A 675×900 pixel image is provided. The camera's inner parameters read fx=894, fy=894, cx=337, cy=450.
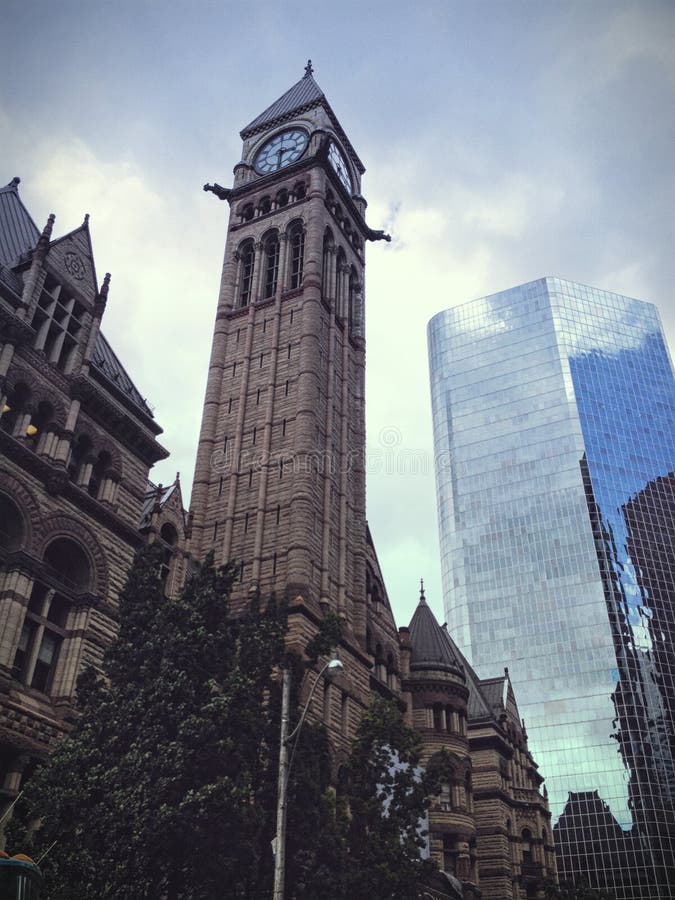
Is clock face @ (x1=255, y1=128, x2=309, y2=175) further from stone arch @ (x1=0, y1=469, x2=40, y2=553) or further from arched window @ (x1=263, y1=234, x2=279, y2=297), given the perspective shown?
stone arch @ (x1=0, y1=469, x2=40, y2=553)

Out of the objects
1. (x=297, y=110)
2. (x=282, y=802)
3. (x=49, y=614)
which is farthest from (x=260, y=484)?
(x=297, y=110)

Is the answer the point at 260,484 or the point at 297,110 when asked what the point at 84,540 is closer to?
the point at 260,484

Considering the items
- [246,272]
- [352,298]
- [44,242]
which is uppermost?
[352,298]

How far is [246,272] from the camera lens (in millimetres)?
61500

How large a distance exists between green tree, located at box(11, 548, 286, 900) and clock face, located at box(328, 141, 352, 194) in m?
47.3

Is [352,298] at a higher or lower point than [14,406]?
higher

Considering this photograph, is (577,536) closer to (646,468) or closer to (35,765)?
(646,468)

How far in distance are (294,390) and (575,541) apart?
7877 cm

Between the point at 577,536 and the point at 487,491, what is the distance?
16.8 meters

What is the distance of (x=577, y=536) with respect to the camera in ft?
396

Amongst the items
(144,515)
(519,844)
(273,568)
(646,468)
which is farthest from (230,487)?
(646,468)

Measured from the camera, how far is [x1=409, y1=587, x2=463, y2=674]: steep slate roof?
5575 cm

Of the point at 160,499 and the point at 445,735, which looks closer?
the point at 160,499

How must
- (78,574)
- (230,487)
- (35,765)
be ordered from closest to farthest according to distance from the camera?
1. (35,765)
2. (78,574)
3. (230,487)
